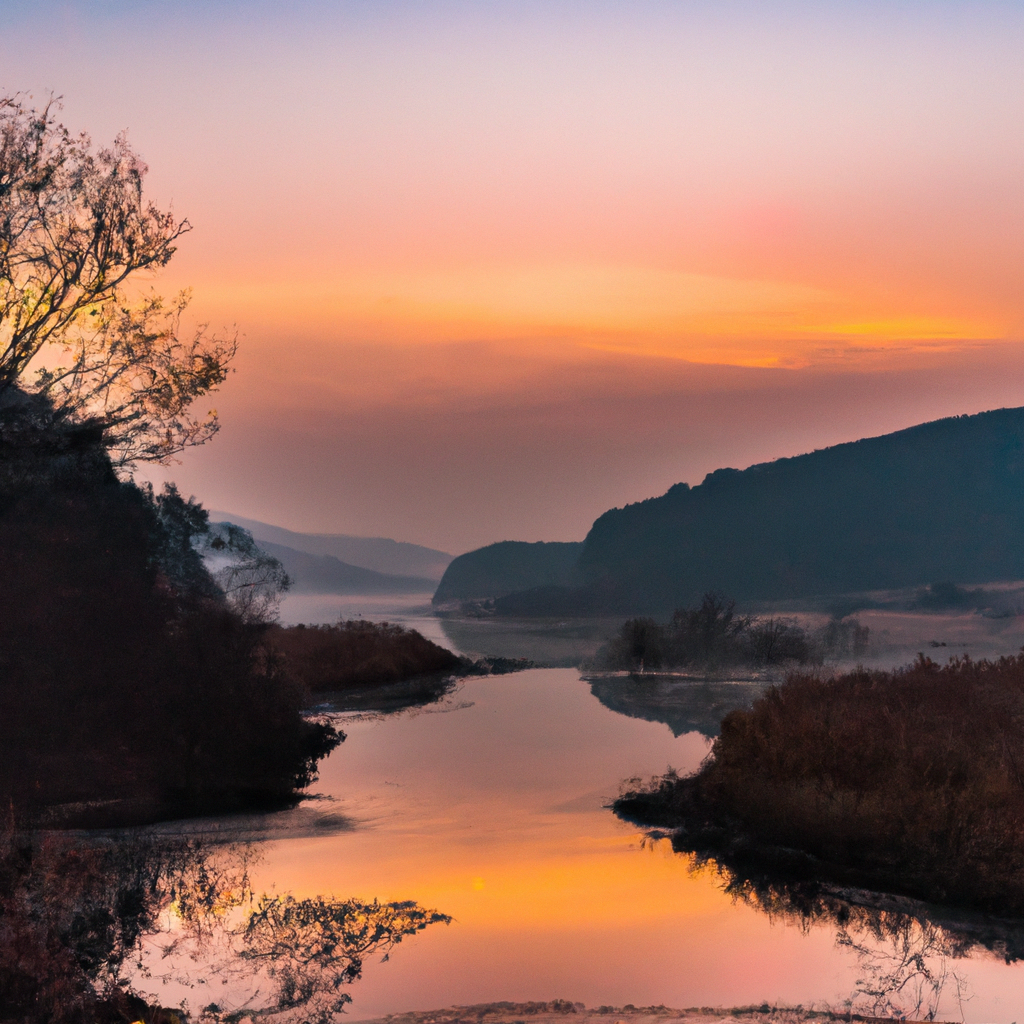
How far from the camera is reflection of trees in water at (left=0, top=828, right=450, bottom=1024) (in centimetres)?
1019

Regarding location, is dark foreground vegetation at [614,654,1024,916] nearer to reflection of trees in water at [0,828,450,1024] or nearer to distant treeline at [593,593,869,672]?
reflection of trees in water at [0,828,450,1024]

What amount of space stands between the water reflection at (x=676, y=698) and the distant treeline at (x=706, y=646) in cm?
840

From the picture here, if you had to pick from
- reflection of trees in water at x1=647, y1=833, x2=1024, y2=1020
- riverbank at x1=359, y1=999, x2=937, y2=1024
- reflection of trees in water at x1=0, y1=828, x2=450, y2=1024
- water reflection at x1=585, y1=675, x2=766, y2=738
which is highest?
reflection of trees in water at x1=0, y1=828, x2=450, y2=1024

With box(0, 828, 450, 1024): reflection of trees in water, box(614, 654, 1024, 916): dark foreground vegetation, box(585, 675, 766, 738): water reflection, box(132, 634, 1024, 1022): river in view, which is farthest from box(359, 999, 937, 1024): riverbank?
box(585, 675, 766, 738): water reflection

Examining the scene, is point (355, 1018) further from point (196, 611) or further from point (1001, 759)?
point (196, 611)

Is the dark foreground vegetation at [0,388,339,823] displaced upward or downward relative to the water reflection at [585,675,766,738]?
upward

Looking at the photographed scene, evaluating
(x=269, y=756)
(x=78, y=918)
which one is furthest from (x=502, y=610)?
(x=78, y=918)

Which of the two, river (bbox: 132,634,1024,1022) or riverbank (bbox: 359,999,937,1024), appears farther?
river (bbox: 132,634,1024,1022)

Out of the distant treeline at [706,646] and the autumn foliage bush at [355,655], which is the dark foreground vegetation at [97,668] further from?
the distant treeline at [706,646]

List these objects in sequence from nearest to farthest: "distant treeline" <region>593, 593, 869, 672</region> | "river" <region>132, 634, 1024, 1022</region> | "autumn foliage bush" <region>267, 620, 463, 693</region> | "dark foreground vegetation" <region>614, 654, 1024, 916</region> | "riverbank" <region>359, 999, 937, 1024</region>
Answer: "riverbank" <region>359, 999, 937, 1024</region> → "river" <region>132, 634, 1024, 1022</region> → "dark foreground vegetation" <region>614, 654, 1024, 916</region> → "autumn foliage bush" <region>267, 620, 463, 693</region> → "distant treeline" <region>593, 593, 869, 672</region>

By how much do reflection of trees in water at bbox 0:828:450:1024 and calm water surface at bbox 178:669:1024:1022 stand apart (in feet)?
2.13

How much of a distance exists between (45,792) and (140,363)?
9.11 metres

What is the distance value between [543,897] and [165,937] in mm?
5692

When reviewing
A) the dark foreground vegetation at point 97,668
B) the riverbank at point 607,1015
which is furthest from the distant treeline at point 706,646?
the riverbank at point 607,1015
